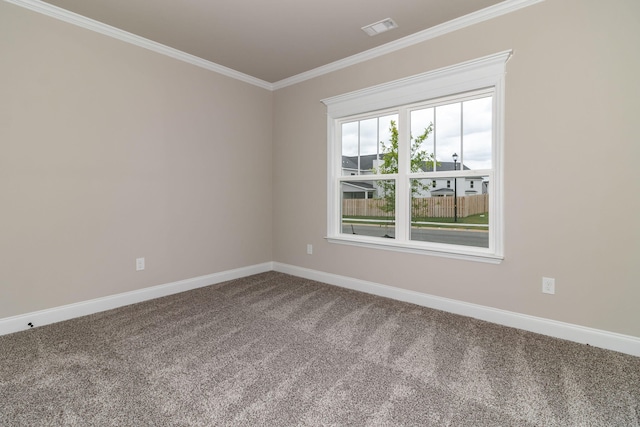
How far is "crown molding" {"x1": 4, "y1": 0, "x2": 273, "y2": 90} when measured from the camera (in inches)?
103

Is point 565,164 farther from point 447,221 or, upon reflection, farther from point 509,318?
point 509,318

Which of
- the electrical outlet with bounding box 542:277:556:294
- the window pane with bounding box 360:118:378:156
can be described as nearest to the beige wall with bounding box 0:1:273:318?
the window pane with bounding box 360:118:378:156

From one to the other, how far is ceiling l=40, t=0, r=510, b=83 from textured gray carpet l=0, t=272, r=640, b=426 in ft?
8.81

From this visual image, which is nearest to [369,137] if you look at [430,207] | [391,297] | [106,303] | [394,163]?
[394,163]

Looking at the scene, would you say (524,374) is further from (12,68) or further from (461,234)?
(12,68)

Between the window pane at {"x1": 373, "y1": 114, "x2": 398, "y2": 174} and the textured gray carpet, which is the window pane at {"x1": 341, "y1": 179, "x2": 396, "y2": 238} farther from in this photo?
the textured gray carpet

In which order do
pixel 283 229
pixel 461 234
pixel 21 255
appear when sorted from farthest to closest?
pixel 283 229 < pixel 461 234 < pixel 21 255

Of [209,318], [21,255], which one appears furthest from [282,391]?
[21,255]

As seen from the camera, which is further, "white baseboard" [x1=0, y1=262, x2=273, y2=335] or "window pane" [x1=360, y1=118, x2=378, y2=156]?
"window pane" [x1=360, y1=118, x2=378, y2=156]

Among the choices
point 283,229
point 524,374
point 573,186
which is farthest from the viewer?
point 283,229

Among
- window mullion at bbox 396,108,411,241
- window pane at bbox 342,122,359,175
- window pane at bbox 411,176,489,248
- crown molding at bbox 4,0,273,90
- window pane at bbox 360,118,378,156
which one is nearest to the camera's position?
crown molding at bbox 4,0,273,90

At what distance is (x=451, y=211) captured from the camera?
10.3ft

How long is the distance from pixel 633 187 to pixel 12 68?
4.74 m

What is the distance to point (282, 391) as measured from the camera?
177 centimetres
